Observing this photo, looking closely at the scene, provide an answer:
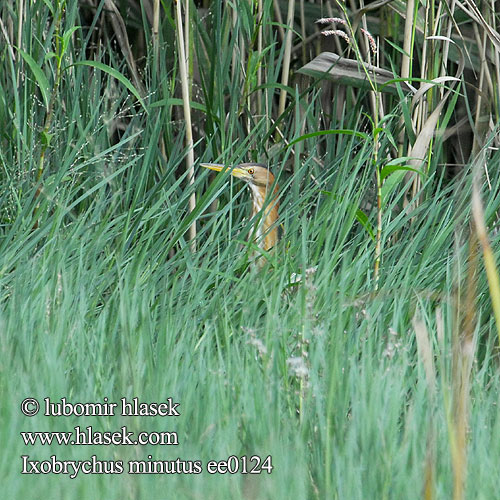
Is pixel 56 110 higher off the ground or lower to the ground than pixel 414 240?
higher

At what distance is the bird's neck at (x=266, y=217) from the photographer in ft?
6.26

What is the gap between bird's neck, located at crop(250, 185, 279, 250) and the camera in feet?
6.26

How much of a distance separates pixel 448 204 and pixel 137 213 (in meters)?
0.71

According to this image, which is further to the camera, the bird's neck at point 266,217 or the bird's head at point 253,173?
the bird's head at point 253,173

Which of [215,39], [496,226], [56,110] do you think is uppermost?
[215,39]

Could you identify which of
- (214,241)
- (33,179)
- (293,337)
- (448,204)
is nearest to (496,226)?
(448,204)

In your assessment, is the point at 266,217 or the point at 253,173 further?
the point at 253,173

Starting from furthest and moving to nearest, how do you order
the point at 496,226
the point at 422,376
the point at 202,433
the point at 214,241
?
the point at 496,226 → the point at 214,241 → the point at 422,376 → the point at 202,433

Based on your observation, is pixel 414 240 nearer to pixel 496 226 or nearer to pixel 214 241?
pixel 496 226

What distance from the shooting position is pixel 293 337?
1.43 metres

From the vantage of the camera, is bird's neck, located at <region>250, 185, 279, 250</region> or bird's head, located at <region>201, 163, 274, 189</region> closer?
bird's neck, located at <region>250, 185, 279, 250</region>

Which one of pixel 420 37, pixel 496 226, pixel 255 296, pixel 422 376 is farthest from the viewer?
pixel 420 37

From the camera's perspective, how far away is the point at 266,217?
6.63 ft

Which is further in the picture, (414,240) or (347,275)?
(414,240)
